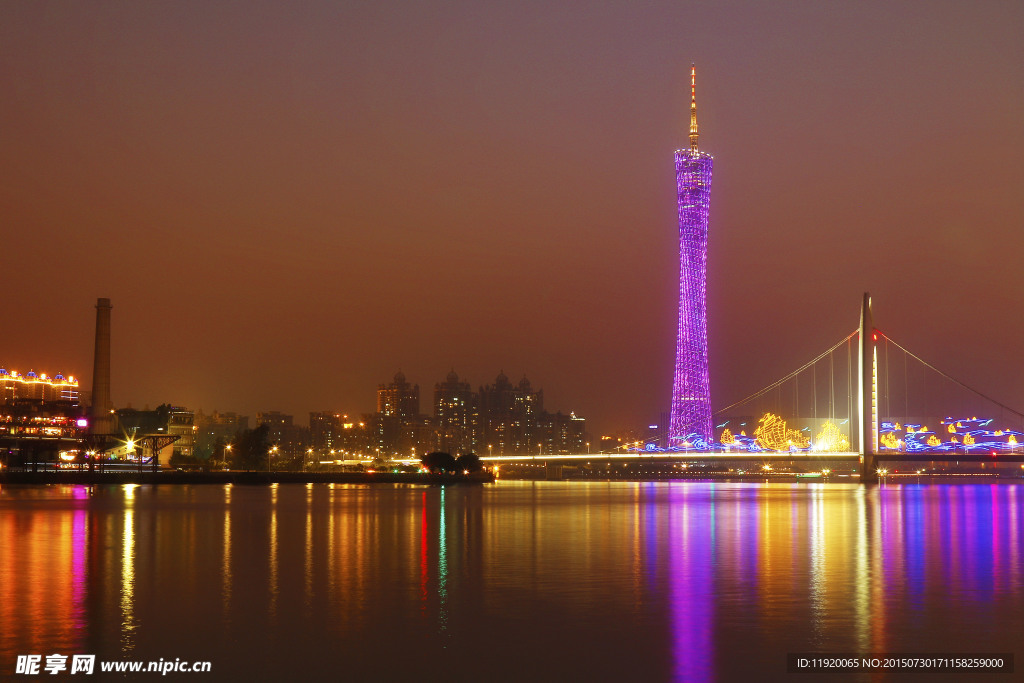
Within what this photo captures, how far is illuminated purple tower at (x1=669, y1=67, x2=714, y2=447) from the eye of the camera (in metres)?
85.8

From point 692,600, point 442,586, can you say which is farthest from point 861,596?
point 442,586

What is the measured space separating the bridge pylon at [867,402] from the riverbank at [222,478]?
92.2ft

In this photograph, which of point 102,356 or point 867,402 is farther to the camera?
point 102,356

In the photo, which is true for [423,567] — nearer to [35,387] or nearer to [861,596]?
[861,596]

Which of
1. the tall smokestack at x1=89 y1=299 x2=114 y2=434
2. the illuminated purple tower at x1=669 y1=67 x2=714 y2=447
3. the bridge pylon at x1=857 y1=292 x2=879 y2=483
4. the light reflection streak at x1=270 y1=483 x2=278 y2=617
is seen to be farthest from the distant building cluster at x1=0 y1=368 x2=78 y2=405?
the light reflection streak at x1=270 y1=483 x2=278 y2=617

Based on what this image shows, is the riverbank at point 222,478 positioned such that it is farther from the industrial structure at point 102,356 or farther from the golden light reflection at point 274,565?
the golden light reflection at point 274,565

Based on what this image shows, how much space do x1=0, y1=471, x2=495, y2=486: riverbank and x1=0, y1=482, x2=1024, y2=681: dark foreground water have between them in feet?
143

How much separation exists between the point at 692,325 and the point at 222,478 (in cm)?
3457

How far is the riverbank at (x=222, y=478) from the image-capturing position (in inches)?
2714

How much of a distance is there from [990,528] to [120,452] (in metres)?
75.5

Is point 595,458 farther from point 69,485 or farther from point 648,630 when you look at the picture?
point 648,630

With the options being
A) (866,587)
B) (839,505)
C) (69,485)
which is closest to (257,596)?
(866,587)

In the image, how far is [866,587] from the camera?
15.7 metres

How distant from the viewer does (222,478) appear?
2995 inches
